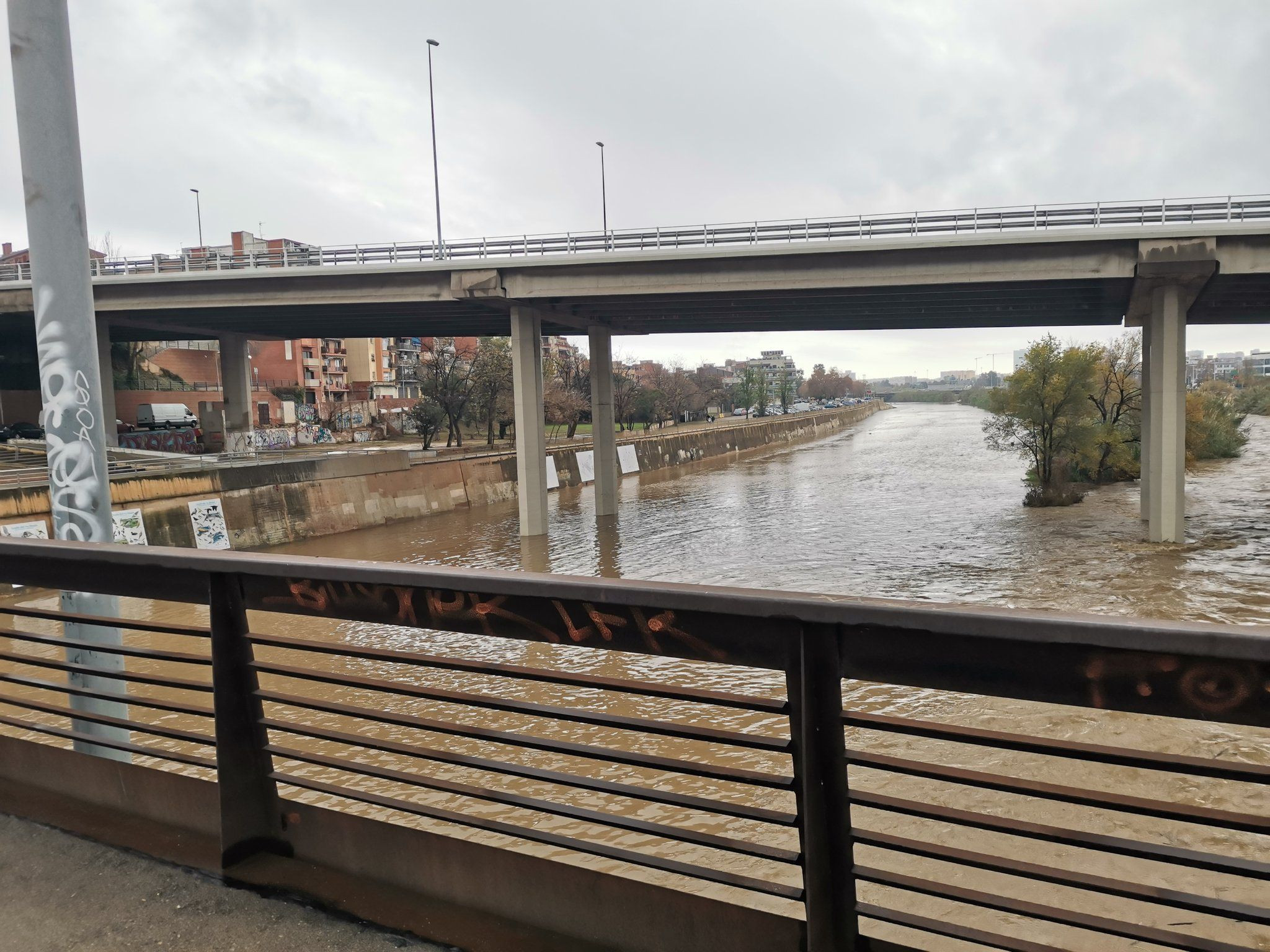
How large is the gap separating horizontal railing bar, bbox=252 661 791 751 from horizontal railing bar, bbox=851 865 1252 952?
433 mm

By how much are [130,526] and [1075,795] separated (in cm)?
2666

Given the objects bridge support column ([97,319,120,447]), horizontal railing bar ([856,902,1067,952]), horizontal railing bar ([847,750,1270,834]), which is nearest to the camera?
horizontal railing bar ([847,750,1270,834])

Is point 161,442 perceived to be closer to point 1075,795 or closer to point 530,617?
point 530,617

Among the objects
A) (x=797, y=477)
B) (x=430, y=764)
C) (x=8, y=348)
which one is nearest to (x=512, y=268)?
(x=430, y=764)

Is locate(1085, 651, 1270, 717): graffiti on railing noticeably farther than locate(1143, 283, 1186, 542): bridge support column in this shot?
No

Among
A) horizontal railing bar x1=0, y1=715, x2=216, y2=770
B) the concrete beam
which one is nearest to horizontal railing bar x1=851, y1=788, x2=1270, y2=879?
horizontal railing bar x1=0, y1=715, x2=216, y2=770

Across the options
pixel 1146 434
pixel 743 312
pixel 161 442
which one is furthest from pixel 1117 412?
pixel 161 442

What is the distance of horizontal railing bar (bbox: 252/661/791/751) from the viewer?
2.49 m

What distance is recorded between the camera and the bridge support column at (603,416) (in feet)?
115

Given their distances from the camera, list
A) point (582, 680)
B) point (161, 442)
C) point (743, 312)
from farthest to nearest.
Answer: point (161, 442)
point (743, 312)
point (582, 680)

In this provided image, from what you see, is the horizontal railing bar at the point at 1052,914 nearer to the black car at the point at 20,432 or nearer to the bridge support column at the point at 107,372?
the bridge support column at the point at 107,372

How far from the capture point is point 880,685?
12.3m

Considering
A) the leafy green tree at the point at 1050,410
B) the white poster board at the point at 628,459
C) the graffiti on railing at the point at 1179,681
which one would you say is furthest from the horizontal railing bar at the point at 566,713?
the white poster board at the point at 628,459

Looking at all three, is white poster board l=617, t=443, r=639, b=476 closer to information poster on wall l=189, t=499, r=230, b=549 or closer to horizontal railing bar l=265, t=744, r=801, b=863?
information poster on wall l=189, t=499, r=230, b=549
